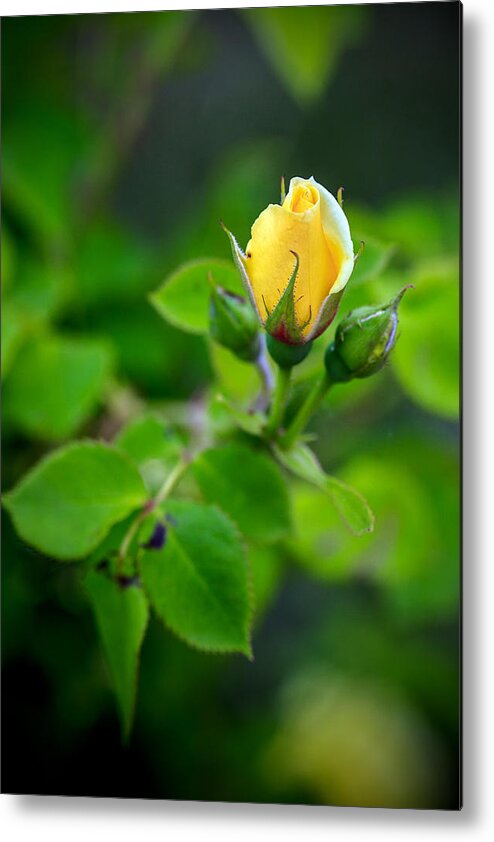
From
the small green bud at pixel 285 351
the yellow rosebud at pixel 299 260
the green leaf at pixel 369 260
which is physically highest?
the yellow rosebud at pixel 299 260

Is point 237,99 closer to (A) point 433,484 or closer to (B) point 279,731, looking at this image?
(A) point 433,484

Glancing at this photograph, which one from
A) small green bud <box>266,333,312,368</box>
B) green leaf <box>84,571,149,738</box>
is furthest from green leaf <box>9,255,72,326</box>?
small green bud <box>266,333,312,368</box>

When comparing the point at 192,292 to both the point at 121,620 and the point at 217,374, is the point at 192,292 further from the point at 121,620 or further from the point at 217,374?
the point at 121,620

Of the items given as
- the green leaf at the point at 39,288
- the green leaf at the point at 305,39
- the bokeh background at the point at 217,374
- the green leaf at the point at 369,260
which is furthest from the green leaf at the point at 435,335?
the green leaf at the point at 39,288

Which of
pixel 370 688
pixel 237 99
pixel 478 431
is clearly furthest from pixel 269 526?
pixel 237 99

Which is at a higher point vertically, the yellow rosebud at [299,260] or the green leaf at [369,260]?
the yellow rosebud at [299,260]

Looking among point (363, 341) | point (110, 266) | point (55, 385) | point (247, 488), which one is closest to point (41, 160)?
point (110, 266)

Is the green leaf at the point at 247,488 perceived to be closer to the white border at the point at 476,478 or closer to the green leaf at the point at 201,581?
the green leaf at the point at 201,581

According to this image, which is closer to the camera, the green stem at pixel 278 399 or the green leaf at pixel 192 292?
the green stem at pixel 278 399
